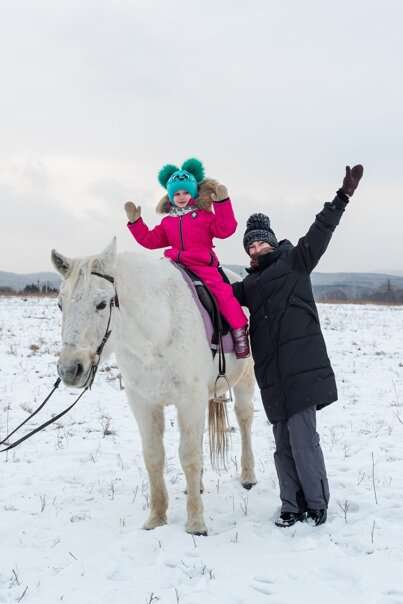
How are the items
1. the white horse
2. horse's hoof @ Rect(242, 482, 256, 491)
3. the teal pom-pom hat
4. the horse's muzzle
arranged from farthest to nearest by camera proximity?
horse's hoof @ Rect(242, 482, 256, 491), the teal pom-pom hat, the white horse, the horse's muzzle

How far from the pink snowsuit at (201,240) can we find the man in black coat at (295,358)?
24 centimetres

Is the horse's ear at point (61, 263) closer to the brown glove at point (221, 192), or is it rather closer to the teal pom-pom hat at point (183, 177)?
the brown glove at point (221, 192)

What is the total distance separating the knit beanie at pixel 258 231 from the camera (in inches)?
174

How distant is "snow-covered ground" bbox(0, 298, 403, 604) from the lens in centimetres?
304

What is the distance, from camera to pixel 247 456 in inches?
206

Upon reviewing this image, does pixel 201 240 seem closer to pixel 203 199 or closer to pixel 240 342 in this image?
pixel 203 199

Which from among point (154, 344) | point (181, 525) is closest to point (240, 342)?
point (154, 344)

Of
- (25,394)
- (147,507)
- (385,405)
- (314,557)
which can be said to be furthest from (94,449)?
(385,405)

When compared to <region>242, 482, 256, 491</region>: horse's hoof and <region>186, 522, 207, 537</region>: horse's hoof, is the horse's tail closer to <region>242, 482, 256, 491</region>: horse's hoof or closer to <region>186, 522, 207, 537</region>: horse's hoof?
<region>242, 482, 256, 491</region>: horse's hoof

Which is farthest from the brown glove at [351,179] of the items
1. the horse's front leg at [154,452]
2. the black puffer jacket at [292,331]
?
the horse's front leg at [154,452]

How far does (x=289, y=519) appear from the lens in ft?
13.1

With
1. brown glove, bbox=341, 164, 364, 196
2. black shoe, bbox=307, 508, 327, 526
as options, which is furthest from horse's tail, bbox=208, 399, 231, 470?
brown glove, bbox=341, 164, 364, 196

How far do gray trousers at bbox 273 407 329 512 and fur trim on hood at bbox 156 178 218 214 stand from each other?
85.3 inches

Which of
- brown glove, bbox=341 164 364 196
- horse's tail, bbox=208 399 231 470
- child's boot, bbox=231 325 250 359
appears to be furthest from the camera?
horse's tail, bbox=208 399 231 470
